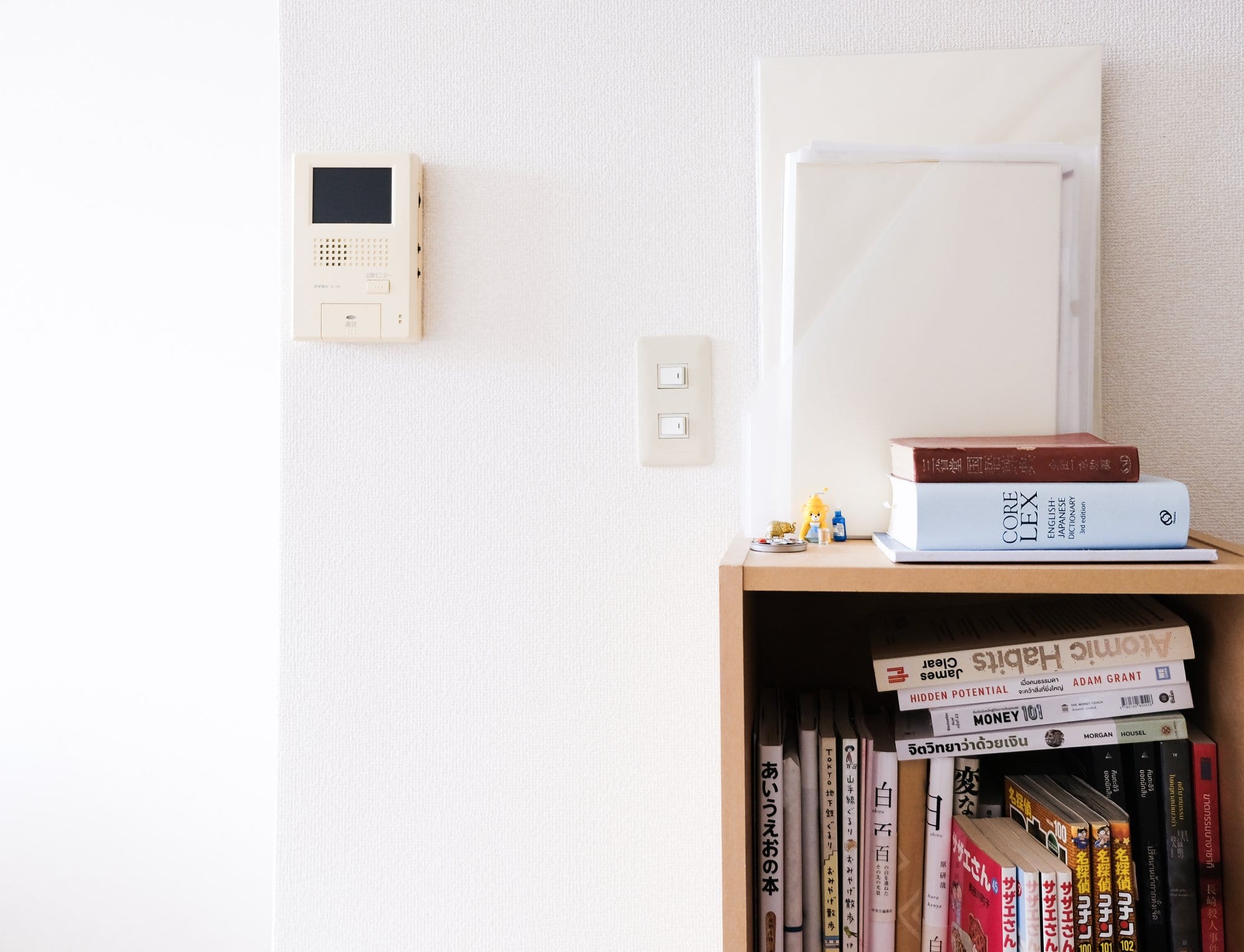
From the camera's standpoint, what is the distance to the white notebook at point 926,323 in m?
0.88

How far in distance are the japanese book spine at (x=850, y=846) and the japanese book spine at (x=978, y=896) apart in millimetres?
85

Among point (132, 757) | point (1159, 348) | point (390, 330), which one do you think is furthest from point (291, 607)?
point (1159, 348)

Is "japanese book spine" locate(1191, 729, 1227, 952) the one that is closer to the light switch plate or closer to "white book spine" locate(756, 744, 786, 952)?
"white book spine" locate(756, 744, 786, 952)

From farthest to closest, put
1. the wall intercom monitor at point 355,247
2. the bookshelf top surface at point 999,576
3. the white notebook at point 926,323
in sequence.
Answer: the wall intercom monitor at point 355,247 → the white notebook at point 926,323 → the bookshelf top surface at point 999,576

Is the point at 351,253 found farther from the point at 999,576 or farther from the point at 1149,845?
the point at 1149,845

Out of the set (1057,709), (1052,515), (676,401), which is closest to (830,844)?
(1057,709)

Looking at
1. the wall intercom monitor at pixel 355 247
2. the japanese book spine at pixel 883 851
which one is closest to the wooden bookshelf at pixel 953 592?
the japanese book spine at pixel 883 851

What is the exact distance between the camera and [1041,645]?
75 centimetres

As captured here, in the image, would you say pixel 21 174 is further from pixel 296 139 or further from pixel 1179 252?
pixel 1179 252

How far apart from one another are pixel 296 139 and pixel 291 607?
56cm

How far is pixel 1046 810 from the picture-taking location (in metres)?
0.73

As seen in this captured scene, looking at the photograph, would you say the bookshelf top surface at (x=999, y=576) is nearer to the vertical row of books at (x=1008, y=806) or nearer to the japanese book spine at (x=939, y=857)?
the vertical row of books at (x=1008, y=806)

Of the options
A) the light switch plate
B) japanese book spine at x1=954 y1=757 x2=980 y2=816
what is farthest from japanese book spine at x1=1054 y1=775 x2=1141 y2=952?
the light switch plate

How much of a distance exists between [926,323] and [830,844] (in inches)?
20.3
